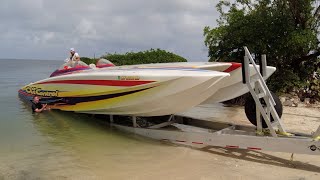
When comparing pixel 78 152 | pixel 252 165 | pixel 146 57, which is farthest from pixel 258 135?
Result: pixel 146 57

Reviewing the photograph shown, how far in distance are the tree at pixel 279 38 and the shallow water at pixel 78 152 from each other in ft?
21.0

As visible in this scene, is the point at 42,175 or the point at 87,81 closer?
the point at 42,175

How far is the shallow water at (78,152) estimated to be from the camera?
5914mm

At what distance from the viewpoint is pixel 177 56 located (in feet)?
64.0

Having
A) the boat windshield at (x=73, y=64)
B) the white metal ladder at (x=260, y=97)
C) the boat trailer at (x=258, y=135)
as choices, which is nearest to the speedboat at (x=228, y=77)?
the boat trailer at (x=258, y=135)

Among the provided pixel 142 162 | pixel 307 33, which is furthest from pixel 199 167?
pixel 307 33

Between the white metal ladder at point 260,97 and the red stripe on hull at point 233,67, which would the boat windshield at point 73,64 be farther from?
the white metal ladder at point 260,97

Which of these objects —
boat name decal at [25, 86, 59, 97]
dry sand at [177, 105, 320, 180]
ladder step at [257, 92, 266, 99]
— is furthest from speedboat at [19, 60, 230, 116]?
dry sand at [177, 105, 320, 180]

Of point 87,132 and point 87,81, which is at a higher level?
point 87,81

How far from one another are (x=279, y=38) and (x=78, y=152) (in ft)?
28.9

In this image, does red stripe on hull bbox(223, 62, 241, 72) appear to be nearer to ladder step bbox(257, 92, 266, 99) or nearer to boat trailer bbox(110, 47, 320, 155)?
boat trailer bbox(110, 47, 320, 155)

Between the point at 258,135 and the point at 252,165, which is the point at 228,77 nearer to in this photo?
the point at 258,135

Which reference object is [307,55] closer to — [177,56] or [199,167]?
[177,56]

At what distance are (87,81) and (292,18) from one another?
28.0 ft
